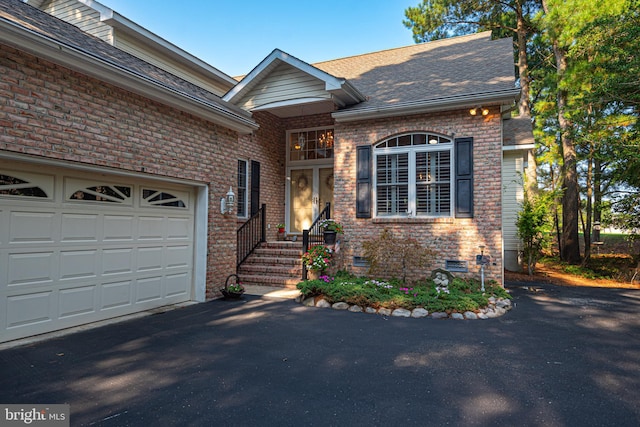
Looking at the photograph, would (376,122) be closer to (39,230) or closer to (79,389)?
(39,230)

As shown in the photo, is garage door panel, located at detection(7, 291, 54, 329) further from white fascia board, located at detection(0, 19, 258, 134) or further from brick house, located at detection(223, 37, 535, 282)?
brick house, located at detection(223, 37, 535, 282)

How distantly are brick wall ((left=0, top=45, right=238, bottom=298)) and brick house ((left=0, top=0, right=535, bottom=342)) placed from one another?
0.02 metres

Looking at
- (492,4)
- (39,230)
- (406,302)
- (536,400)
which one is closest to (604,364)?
(536,400)

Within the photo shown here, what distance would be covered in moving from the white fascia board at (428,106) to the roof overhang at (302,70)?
17.1 inches

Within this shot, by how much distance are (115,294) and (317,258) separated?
393cm

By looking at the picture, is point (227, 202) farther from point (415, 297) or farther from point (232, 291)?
point (415, 297)

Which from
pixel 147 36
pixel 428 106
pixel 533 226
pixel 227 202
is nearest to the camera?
pixel 227 202

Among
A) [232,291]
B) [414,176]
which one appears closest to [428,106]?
[414,176]

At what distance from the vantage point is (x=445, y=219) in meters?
7.87

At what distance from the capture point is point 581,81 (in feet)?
35.2

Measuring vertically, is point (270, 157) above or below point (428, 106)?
below

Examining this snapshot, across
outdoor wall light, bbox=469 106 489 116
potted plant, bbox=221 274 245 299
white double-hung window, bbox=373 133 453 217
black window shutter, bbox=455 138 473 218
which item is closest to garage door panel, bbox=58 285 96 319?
potted plant, bbox=221 274 245 299

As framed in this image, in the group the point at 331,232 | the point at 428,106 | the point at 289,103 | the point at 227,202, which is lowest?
the point at 331,232

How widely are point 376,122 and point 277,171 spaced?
3876 mm
